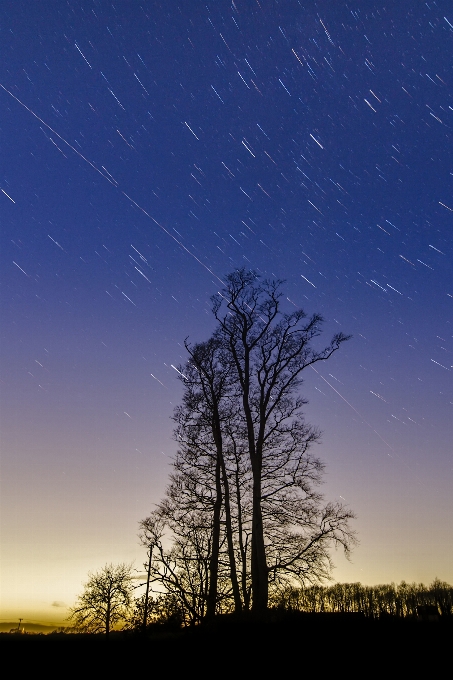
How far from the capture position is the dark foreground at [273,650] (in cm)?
943

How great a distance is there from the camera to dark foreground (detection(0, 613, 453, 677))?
Answer: 9.43 m

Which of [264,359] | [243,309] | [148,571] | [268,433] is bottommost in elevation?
[148,571]

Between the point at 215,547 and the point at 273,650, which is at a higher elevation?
the point at 215,547

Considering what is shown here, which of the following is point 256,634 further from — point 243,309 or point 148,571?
point 243,309

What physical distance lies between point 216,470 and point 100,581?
3708 cm

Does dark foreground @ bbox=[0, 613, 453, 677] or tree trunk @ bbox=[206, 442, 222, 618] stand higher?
tree trunk @ bbox=[206, 442, 222, 618]

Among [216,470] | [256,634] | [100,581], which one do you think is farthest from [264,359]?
[100,581]

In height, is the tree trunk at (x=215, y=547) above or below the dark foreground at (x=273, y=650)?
above

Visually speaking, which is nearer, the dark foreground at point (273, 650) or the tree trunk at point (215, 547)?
the dark foreground at point (273, 650)

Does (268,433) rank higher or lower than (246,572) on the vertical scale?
higher

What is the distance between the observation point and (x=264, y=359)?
17.9m

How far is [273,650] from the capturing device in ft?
33.6

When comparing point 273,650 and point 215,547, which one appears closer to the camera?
point 273,650

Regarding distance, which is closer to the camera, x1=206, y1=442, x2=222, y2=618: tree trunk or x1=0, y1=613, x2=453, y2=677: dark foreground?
x1=0, y1=613, x2=453, y2=677: dark foreground
